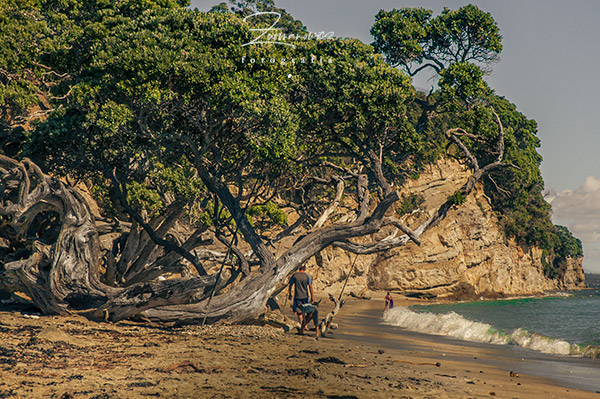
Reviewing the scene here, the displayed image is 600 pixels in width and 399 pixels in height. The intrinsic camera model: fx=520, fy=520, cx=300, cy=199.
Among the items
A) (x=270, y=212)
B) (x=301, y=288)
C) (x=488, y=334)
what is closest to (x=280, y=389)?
(x=301, y=288)

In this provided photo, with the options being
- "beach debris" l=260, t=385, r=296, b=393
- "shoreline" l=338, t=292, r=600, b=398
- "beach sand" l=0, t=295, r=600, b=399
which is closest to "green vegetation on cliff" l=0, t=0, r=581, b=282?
"beach sand" l=0, t=295, r=600, b=399

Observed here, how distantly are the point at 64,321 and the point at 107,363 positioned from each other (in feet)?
16.9

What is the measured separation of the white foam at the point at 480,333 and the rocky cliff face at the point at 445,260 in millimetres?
28727

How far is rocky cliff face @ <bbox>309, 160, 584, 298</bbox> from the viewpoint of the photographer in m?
55.7

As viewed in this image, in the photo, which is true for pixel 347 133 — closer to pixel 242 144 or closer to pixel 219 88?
pixel 242 144

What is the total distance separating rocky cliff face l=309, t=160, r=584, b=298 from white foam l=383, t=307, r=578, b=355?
28.7 metres

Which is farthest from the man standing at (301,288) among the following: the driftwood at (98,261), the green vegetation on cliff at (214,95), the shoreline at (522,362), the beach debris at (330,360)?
the beach debris at (330,360)

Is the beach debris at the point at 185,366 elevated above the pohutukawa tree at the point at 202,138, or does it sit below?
below

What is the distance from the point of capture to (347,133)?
16766 millimetres

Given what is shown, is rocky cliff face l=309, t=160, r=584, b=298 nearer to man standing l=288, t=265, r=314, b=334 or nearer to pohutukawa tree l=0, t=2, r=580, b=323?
pohutukawa tree l=0, t=2, r=580, b=323

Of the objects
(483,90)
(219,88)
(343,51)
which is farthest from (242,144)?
(483,90)

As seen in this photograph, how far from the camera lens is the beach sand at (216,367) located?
263 inches

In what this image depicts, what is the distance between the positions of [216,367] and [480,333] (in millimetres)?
14593

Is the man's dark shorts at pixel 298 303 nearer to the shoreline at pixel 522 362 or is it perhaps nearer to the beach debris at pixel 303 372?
the shoreline at pixel 522 362
